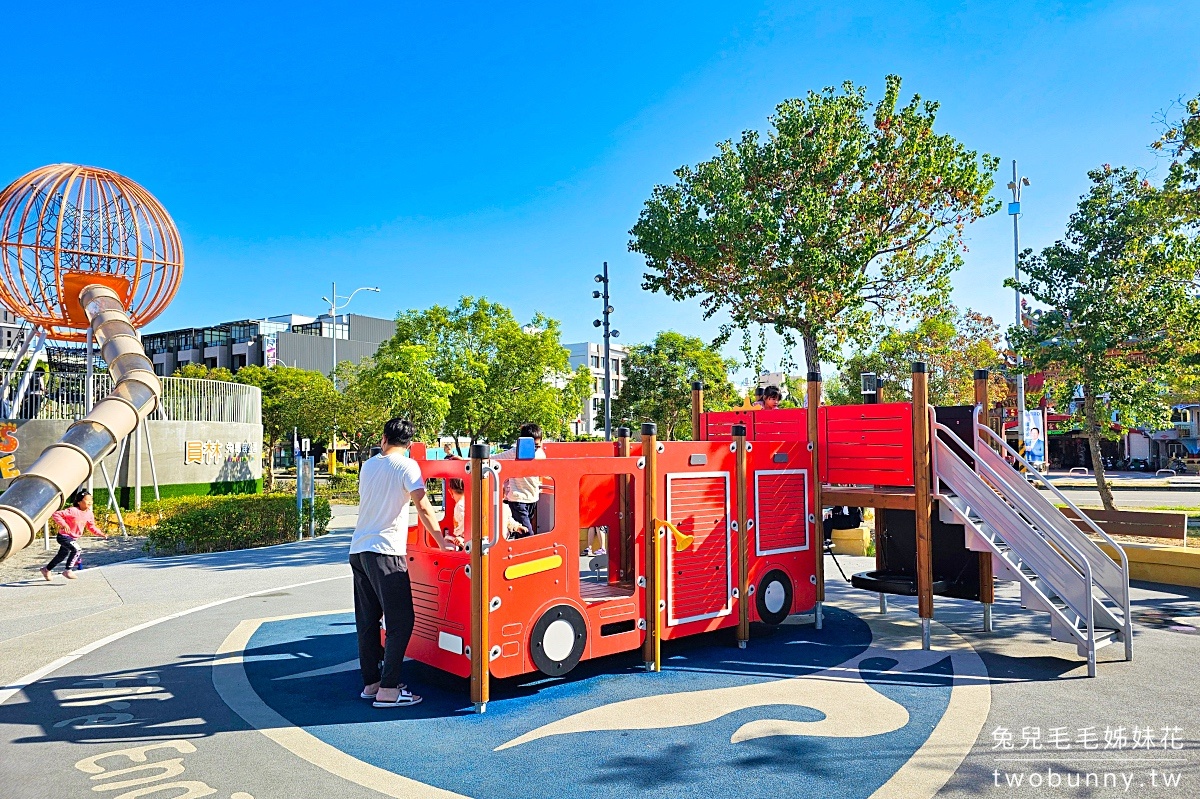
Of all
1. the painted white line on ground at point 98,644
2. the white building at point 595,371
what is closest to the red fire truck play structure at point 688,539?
the painted white line on ground at point 98,644

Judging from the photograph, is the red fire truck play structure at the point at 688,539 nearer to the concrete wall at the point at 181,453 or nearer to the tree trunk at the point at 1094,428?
the tree trunk at the point at 1094,428

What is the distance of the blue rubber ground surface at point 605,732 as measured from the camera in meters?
4.70

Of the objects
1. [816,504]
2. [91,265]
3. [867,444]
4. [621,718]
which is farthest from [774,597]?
[91,265]

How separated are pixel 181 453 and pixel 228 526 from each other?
8.59m

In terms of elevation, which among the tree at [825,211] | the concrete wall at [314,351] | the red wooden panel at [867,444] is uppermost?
the concrete wall at [314,351]

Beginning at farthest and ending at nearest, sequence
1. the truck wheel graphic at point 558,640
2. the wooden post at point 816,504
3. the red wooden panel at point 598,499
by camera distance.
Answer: the wooden post at point 816,504 → the red wooden panel at point 598,499 → the truck wheel graphic at point 558,640

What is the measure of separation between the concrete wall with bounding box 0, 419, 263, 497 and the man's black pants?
1585cm

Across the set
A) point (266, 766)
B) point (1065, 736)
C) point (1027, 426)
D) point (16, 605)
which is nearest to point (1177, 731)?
point (1065, 736)

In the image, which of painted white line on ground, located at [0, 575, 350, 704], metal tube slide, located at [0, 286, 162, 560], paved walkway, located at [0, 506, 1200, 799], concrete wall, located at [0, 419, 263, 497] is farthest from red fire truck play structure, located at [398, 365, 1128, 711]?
concrete wall, located at [0, 419, 263, 497]

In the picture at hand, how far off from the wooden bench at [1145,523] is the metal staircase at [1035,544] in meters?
3.86

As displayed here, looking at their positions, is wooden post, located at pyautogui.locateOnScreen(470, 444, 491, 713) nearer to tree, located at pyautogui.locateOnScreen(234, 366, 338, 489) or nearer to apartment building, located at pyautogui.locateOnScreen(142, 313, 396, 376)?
tree, located at pyautogui.locateOnScreen(234, 366, 338, 489)

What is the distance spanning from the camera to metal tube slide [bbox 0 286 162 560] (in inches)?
411

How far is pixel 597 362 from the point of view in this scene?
79.8 m

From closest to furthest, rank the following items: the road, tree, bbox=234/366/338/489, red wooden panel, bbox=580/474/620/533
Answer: red wooden panel, bbox=580/474/620/533, the road, tree, bbox=234/366/338/489
